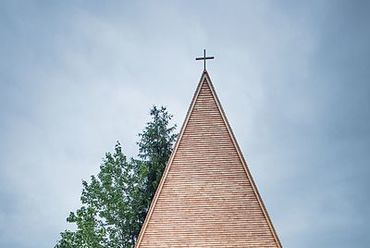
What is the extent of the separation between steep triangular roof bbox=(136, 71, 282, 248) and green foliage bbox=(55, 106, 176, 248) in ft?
42.9

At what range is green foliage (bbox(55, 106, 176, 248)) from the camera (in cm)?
3084

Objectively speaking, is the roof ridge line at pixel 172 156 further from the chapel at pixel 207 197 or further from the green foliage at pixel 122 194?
the green foliage at pixel 122 194

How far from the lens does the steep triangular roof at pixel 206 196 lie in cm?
1730

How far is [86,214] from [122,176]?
3.18m

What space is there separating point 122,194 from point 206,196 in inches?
603

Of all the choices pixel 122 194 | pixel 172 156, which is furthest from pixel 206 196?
pixel 122 194

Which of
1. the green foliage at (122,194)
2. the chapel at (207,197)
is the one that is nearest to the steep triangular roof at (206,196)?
the chapel at (207,197)

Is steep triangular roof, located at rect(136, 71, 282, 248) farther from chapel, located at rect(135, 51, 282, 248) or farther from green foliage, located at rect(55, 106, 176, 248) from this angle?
green foliage, located at rect(55, 106, 176, 248)

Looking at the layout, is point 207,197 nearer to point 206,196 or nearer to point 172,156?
point 206,196

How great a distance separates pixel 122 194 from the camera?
107 ft

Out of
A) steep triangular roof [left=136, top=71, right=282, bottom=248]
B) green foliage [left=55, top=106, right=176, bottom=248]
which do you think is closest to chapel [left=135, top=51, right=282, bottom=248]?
steep triangular roof [left=136, top=71, right=282, bottom=248]

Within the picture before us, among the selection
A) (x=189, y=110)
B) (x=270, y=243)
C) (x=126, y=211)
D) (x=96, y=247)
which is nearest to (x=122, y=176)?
(x=126, y=211)

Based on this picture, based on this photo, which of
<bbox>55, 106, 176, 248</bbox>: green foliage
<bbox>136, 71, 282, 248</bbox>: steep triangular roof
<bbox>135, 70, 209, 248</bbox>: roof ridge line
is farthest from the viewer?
<bbox>55, 106, 176, 248</bbox>: green foliage

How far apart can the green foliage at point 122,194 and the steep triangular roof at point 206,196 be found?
13.1 meters
